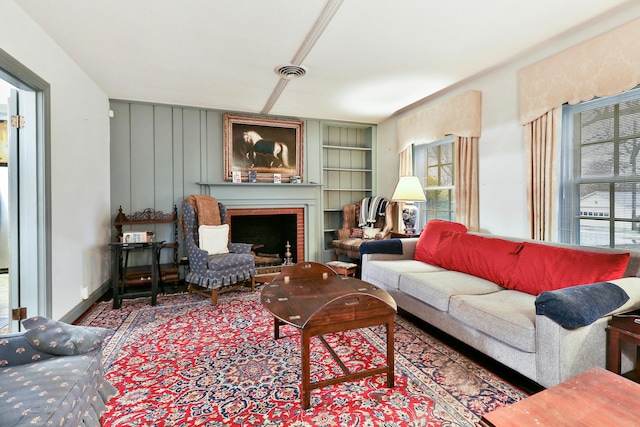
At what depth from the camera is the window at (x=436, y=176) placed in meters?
4.10

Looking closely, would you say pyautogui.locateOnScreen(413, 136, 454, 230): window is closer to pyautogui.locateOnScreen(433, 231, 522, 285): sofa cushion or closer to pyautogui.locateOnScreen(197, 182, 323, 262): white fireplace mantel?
pyautogui.locateOnScreen(433, 231, 522, 285): sofa cushion

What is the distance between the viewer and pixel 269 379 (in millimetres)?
1958

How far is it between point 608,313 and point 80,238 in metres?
4.29

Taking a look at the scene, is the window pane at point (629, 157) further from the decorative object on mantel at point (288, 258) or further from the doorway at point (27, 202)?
the doorway at point (27, 202)

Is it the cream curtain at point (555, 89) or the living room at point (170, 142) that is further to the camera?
the living room at point (170, 142)

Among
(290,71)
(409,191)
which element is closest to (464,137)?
(409,191)

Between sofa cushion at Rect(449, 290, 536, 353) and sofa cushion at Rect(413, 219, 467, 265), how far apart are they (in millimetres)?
1002

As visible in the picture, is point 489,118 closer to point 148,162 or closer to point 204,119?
point 204,119

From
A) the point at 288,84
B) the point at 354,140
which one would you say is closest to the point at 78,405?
the point at 288,84

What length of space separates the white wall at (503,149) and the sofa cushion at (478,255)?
1.89 feet

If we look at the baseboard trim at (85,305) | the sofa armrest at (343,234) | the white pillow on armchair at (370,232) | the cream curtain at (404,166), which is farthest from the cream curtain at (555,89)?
the baseboard trim at (85,305)

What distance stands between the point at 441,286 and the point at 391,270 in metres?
0.67

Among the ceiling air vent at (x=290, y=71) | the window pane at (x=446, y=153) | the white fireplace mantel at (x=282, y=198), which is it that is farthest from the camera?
the white fireplace mantel at (x=282, y=198)

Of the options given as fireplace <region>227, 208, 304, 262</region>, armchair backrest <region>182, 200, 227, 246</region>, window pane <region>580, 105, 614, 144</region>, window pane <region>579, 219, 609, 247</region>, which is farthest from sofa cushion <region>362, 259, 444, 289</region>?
armchair backrest <region>182, 200, 227, 246</region>
